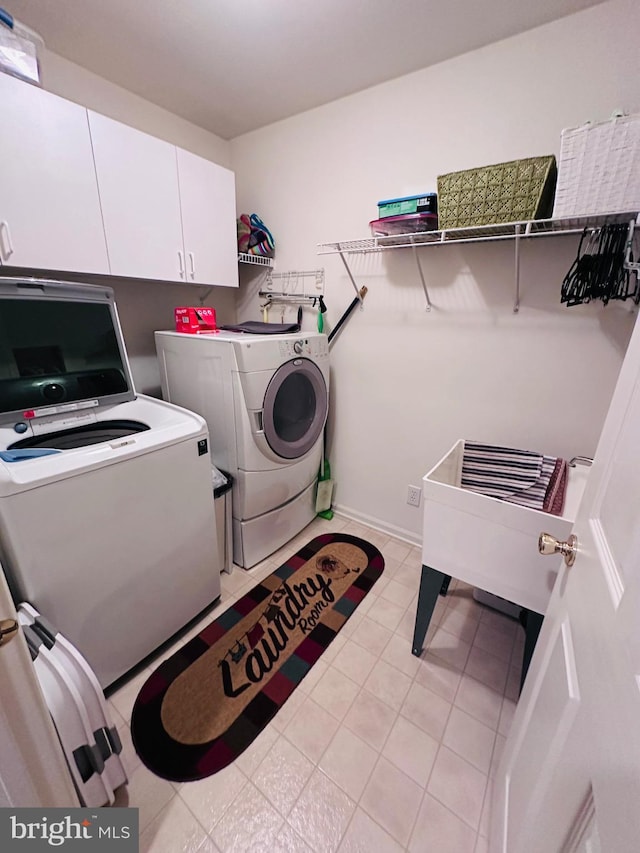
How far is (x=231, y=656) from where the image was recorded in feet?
4.97

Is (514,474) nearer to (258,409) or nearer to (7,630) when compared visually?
(258,409)

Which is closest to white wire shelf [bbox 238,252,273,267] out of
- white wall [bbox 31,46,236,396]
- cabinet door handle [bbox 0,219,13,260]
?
white wall [bbox 31,46,236,396]

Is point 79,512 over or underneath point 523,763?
over

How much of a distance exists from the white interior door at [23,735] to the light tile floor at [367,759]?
0.49 metres

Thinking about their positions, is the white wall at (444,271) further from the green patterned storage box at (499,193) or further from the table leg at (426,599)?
the table leg at (426,599)

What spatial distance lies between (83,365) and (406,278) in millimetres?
1623

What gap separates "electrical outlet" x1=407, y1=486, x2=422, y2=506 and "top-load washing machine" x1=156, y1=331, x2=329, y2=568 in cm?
64

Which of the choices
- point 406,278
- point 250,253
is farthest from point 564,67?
point 250,253

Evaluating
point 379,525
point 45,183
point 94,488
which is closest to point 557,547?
point 94,488

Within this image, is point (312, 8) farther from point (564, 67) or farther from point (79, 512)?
point (79, 512)

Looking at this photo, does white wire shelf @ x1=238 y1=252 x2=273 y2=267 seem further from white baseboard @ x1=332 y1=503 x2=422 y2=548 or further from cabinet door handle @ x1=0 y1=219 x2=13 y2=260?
white baseboard @ x1=332 y1=503 x2=422 y2=548

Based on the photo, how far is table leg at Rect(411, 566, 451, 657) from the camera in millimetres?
1401

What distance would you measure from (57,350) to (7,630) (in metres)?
1.20

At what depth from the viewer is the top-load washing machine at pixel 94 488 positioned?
3.49ft
